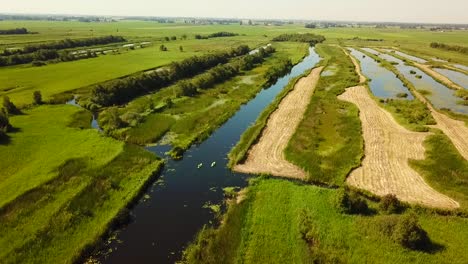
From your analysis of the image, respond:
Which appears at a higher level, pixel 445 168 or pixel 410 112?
pixel 410 112

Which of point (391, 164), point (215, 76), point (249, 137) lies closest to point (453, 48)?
point (215, 76)

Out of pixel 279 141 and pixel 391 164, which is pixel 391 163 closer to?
pixel 391 164

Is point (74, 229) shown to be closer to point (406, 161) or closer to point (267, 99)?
point (406, 161)

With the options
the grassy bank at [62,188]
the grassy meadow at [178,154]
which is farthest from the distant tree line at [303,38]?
the grassy bank at [62,188]

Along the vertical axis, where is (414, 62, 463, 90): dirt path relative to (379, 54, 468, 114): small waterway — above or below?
above

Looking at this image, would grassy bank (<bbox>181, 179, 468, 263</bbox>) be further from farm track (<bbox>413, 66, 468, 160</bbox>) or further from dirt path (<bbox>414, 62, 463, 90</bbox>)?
dirt path (<bbox>414, 62, 463, 90</bbox>)

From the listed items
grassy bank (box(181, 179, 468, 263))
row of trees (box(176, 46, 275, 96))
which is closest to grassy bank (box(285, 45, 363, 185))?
grassy bank (box(181, 179, 468, 263))

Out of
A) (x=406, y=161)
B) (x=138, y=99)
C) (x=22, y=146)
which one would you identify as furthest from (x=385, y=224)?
(x=138, y=99)
